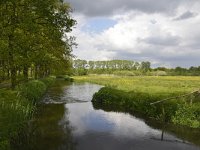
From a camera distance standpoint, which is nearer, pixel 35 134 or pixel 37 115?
pixel 35 134

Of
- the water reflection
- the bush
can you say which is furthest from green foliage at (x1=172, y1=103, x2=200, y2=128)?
the water reflection

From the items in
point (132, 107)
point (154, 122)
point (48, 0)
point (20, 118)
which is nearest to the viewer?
point (20, 118)

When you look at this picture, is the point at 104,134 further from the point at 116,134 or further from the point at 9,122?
the point at 9,122

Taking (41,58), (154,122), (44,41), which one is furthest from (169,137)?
(44,41)

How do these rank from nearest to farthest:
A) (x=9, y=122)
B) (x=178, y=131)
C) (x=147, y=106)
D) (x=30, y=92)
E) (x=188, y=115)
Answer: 1. (x=9, y=122)
2. (x=178, y=131)
3. (x=188, y=115)
4. (x=147, y=106)
5. (x=30, y=92)

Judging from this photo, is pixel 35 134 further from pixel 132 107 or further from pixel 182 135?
pixel 132 107

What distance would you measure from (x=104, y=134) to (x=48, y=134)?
4.09m

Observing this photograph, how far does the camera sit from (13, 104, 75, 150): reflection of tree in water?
19.7 metres

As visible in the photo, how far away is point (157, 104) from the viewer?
29734 mm

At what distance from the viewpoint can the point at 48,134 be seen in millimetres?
22953

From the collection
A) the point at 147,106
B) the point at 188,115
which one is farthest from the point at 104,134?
the point at 147,106

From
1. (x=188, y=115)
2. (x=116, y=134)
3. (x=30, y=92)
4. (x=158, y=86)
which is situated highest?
(x=30, y=92)

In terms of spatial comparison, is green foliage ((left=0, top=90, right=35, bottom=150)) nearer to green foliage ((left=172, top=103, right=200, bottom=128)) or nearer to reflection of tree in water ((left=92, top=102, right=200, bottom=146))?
reflection of tree in water ((left=92, top=102, right=200, bottom=146))

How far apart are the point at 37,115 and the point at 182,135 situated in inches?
534
